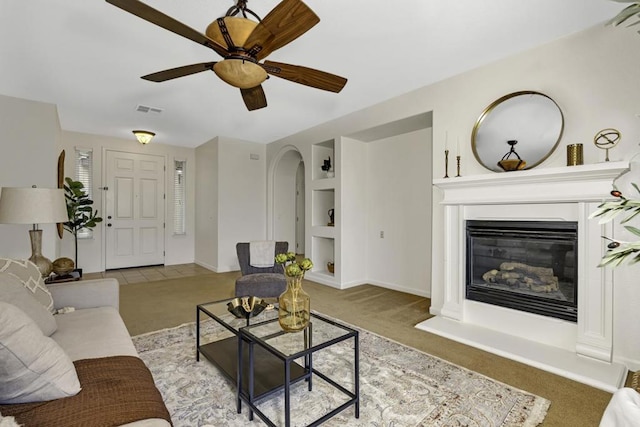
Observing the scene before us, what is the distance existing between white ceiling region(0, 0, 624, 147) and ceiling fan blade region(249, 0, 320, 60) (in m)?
0.56

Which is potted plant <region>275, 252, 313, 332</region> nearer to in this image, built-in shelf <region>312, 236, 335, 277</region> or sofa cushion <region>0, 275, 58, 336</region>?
sofa cushion <region>0, 275, 58, 336</region>

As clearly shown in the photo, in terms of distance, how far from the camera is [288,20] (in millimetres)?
1574

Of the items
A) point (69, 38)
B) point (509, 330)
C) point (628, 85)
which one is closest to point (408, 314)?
point (509, 330)

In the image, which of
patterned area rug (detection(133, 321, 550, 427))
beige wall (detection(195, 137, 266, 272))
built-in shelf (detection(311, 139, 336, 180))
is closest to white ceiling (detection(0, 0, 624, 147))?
built-in shelf (detection(311, 139, 336, 180))

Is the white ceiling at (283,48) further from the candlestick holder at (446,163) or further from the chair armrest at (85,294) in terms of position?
the chair armrest at (85,294)

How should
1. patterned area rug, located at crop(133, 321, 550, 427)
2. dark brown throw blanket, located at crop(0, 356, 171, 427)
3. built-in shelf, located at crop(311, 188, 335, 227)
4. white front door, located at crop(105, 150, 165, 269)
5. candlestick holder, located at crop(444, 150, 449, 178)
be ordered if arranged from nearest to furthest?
dark brown throw blanket, located at crop(0, 356, 171, 427)
patterned area rug, located at crop(133, 321, 550, 427)
candlestick holder, located at crop(444, 150, 449, 178)
built-in shelf, located at crop(311, 188, 335, 227)
white front door, located at crop(105, 150, 165, 269)

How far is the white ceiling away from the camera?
7.09 feet

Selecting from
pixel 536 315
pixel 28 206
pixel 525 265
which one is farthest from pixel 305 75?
pixel 536 315

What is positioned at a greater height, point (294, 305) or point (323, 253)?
point (294, 305)

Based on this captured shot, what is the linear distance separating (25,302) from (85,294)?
0.66 meters

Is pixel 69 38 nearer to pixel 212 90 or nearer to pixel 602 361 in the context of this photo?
pixel 212 90

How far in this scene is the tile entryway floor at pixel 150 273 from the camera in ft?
17.3

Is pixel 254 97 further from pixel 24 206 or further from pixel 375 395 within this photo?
pixel 375 395

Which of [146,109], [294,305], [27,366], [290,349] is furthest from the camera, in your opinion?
[146,109]
